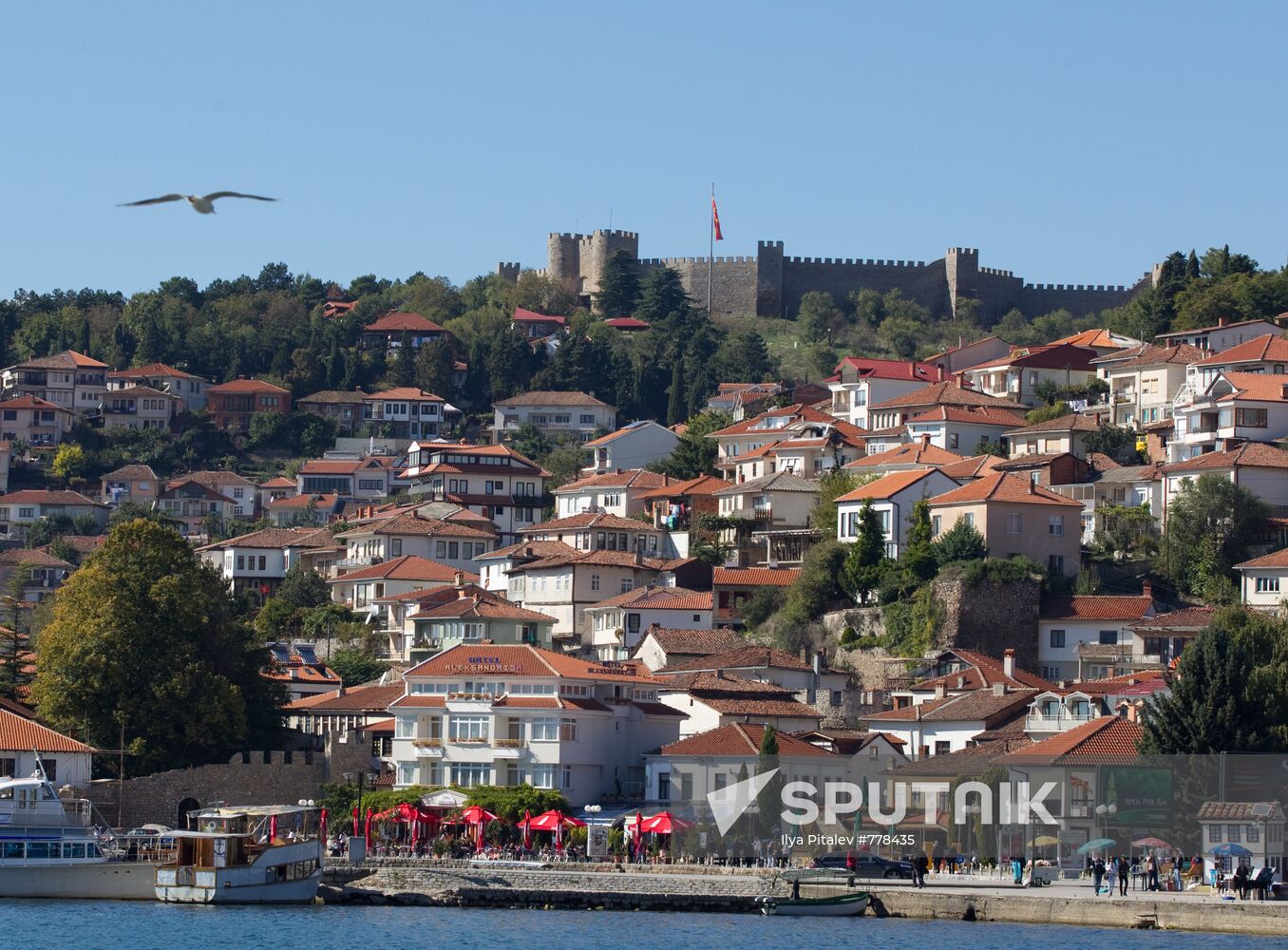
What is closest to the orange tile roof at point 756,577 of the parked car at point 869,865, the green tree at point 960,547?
the green tree at point 960,547

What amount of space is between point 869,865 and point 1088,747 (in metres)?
5.62

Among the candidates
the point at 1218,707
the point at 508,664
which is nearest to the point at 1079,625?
the point at 1218,707

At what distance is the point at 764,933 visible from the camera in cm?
4572

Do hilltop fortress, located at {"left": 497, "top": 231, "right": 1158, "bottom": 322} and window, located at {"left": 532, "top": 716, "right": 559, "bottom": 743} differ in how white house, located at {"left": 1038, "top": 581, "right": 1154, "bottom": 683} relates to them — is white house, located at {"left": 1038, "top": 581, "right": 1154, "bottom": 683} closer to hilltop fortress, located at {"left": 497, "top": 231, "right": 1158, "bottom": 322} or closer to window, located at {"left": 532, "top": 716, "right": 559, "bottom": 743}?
window, located at {"left": 532, "top": 716, "right": 559, "bottom": 743}

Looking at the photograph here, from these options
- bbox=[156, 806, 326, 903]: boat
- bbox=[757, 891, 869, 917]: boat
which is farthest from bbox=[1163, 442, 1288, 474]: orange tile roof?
bbox=[156, 806, 326, 903]: boat

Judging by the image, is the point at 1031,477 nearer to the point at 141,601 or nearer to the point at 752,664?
the point at 752,664

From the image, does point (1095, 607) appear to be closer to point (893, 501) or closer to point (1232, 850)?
point (893, 501)

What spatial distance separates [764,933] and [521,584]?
3358 centimetres

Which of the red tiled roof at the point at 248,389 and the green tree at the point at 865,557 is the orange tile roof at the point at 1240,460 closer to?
the green tree at the point at 865,557

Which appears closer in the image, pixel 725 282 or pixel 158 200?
pixel 158 200

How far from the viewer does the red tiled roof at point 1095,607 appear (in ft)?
219

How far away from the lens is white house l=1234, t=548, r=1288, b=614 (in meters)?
65.8

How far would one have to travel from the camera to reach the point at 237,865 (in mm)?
52000

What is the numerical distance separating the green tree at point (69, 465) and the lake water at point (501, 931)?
A: 6207 centimetres
